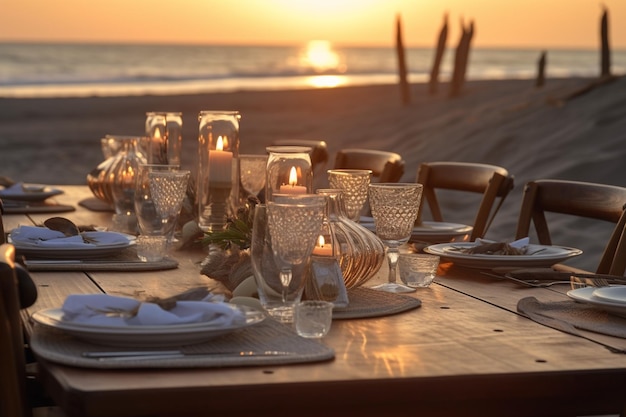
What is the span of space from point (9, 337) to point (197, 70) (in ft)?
128

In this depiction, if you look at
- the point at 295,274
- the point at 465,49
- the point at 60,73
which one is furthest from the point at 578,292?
the point at 60,73

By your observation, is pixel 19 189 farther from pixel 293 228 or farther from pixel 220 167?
pixel 293 228

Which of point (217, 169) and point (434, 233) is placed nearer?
point (217, 169)

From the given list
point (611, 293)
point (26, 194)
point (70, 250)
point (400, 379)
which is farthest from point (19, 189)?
point (400, 379)

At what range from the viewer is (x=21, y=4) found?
47.1 metres

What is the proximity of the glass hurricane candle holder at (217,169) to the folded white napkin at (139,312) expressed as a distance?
1.08 m

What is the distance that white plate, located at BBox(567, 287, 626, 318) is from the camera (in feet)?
6.57

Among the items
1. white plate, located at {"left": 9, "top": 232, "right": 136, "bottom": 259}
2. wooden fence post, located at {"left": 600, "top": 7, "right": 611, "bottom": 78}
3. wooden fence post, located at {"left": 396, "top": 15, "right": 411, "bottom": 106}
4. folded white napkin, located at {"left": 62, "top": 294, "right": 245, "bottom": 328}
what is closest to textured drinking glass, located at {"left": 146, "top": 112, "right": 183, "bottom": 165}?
white plate, located at {"left": 9, "top": 232, "right": 136, "bottom": 259}

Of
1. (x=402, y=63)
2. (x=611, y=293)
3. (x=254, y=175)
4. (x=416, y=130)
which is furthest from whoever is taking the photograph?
(x=402, y=63)

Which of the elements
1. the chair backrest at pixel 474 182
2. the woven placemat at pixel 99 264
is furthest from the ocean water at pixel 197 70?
the woven placemat at pixel 99 264

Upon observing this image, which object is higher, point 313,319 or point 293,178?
point 293,178

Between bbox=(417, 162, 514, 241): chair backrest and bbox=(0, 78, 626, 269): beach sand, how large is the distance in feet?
10.6

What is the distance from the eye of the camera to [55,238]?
2.65 meters

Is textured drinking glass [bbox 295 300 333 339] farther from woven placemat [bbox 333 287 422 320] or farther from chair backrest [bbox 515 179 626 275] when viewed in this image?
chair backrest [bbox 515 179 626 275]
